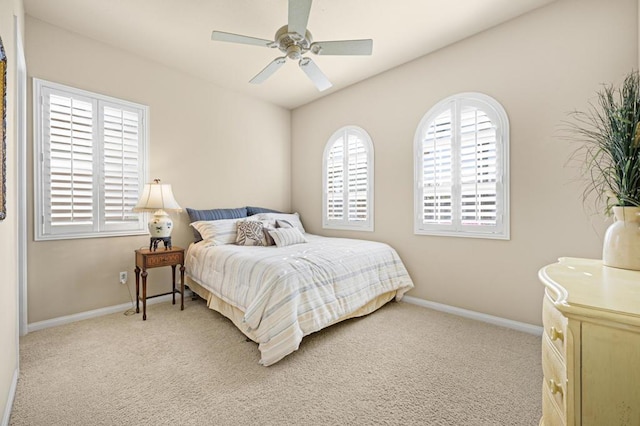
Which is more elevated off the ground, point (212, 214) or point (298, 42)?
point (298, 42)

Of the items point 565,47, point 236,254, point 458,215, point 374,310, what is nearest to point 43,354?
point 236,254

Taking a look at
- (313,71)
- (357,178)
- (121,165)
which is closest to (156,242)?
(121,165)

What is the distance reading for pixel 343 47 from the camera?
229cm

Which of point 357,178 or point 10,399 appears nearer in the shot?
point 10,399

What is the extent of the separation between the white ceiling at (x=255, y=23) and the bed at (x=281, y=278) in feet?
6.15

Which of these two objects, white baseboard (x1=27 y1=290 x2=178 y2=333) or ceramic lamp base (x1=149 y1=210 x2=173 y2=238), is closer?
white baseboard (x1=27 y1=290 x2=178 y2=333)

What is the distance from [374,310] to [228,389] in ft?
Answer: 5.63

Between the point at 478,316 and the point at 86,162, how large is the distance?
13.8ft

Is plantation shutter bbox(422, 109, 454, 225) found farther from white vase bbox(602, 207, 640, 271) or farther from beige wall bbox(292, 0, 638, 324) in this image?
white vase bbox(602, 207, 640, 271)

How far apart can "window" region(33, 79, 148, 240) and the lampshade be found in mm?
359

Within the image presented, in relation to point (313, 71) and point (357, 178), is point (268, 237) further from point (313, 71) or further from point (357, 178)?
point (313, 71)

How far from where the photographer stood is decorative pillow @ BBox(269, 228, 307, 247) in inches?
127

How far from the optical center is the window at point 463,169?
107 inches

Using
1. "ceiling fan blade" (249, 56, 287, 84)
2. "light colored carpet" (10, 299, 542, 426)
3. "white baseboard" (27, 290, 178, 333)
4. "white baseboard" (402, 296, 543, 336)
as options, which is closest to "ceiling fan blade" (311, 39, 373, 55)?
"ceiling fan blade" (249, 56, 287, 84)
